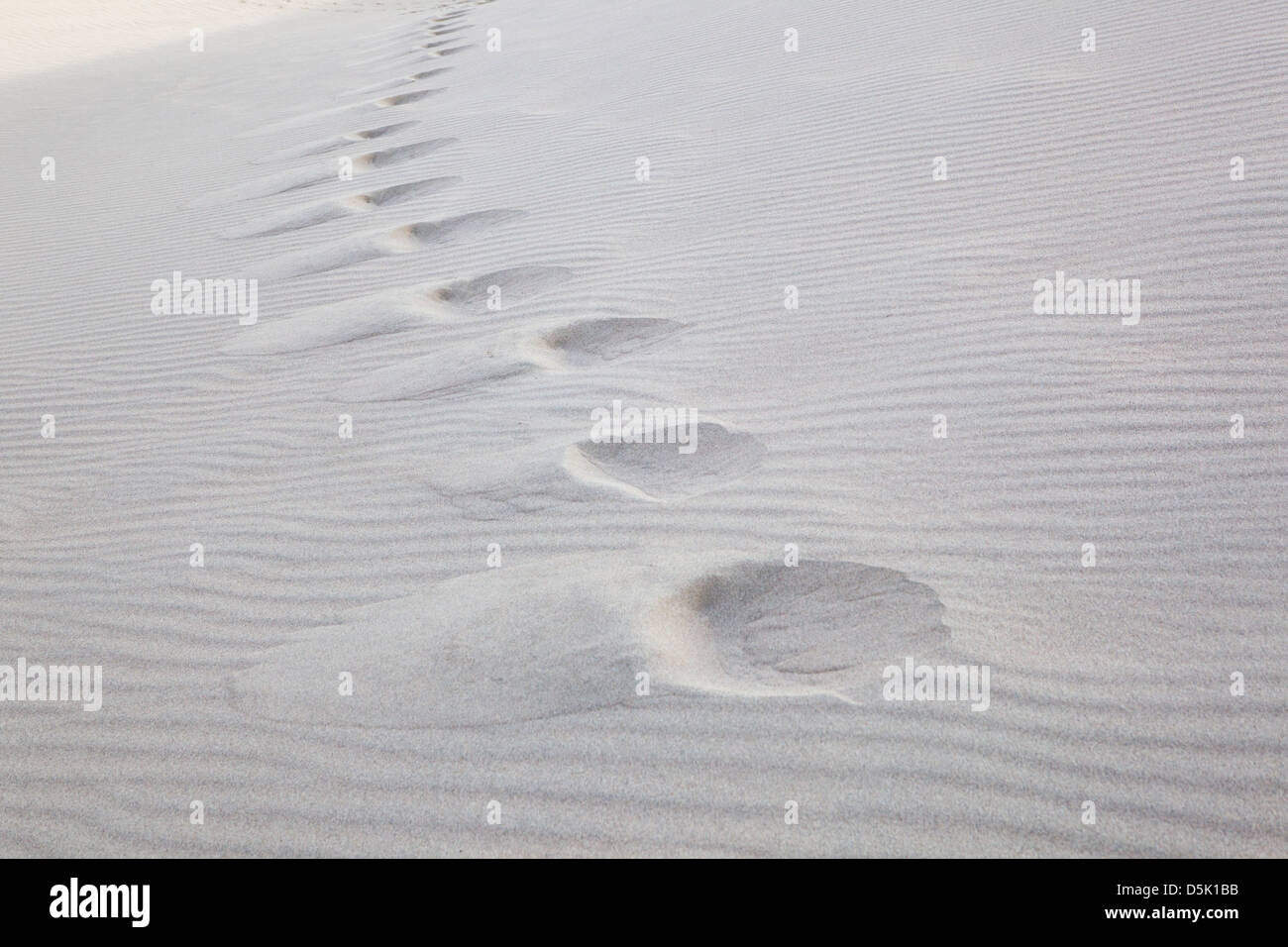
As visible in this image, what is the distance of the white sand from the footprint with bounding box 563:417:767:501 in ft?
0.06

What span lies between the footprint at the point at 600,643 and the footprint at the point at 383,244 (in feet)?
11.8

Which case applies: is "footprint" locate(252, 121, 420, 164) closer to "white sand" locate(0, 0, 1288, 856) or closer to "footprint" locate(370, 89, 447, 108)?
"footprint" locate(370, 89, 447, 108)

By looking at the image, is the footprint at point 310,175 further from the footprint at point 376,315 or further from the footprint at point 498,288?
the footprint at point 498,288

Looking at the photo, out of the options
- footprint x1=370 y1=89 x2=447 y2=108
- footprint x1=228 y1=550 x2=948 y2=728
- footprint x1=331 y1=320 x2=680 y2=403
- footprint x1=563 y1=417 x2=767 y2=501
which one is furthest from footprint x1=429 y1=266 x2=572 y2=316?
footprint x1=370 y1=89 x2=447 y2=108

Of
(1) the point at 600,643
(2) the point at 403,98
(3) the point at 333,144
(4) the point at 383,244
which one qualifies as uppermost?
(2) the point at 403,98

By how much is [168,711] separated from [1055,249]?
3.43 m

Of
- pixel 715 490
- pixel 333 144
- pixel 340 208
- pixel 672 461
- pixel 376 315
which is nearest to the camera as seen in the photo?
pixel 715 490

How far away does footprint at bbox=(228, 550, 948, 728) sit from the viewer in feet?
7.98

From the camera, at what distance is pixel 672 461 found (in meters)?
3.44

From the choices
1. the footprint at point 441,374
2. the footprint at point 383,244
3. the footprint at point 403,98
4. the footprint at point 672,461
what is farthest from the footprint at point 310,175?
the footprint at point 672,461

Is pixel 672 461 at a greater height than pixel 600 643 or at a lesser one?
greater

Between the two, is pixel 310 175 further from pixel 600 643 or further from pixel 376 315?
pixel 600 643

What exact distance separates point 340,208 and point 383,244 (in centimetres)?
118

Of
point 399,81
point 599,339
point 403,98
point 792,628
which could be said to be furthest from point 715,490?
point 399,81
